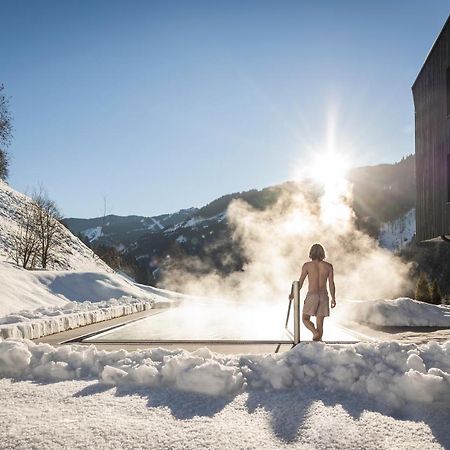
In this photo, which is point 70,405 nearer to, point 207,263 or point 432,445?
point 432,445

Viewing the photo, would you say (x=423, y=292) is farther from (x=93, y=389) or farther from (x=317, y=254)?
(x=93, y=389)

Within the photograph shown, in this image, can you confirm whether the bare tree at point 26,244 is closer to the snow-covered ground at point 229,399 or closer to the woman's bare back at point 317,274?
the woman's bare back at point 317,274

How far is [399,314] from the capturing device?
38.8ft

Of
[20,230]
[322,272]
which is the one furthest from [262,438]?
[20,230]

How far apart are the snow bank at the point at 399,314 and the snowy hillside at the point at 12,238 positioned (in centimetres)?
2779

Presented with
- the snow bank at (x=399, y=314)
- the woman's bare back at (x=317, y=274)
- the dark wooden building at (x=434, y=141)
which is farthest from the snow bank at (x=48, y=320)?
the dark wooden building at (x=434, y=141)

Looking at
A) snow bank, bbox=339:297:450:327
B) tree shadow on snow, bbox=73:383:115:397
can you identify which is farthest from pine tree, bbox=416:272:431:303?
tree shadow on snow, bbox=73:383:115:397

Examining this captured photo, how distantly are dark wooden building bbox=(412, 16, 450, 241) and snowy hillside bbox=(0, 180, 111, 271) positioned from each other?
26648 mm

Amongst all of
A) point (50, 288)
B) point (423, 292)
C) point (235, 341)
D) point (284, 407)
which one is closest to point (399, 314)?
point (235, 341)

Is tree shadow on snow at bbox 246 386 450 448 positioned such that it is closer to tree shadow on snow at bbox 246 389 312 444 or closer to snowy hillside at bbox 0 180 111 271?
tree shadow on snow at bbox 246 389 312 444

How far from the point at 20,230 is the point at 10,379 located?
1449 inches

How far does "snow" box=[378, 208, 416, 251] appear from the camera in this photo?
16375cm

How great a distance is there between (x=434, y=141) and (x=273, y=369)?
52.3ft

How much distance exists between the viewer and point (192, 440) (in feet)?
11.0
